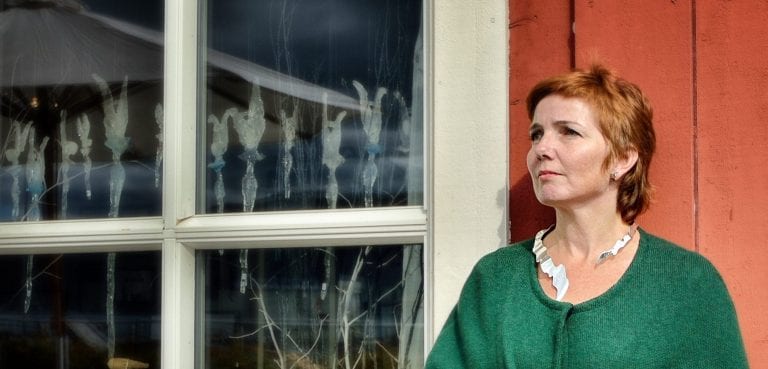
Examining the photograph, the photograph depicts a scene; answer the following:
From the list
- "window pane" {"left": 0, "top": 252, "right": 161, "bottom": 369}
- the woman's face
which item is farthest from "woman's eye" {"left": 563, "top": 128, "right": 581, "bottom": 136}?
"window pane" {"left": 0, "top": 252, "right": 161, "bottom": 369}

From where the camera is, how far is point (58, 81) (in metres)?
2.70

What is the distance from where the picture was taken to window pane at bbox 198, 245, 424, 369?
7.54 feet

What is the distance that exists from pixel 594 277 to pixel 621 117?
28cm

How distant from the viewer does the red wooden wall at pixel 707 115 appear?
1.93m

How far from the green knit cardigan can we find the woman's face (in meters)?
0.14

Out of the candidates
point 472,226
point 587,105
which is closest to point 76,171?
point 472,226

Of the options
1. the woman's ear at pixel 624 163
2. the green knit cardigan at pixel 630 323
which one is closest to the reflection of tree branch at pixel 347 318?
the green knit cardigan at pixel 630 323

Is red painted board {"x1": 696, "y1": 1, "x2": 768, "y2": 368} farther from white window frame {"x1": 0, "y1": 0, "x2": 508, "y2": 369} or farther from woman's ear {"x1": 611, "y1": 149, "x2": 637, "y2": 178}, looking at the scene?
white window frame {"x1": 0, "y1": 0, "x2": 508, "y2": 369}

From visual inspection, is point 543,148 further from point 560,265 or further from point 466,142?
point 466,142

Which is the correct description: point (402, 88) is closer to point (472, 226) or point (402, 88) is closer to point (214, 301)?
point (472, 226)

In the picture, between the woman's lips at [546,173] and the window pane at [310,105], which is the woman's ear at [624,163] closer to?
the woman's lips at [546,173]

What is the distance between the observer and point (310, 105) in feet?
7.94

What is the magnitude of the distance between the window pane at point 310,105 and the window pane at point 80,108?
18 cm

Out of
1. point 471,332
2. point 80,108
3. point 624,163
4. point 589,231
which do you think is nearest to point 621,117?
point 624,163
